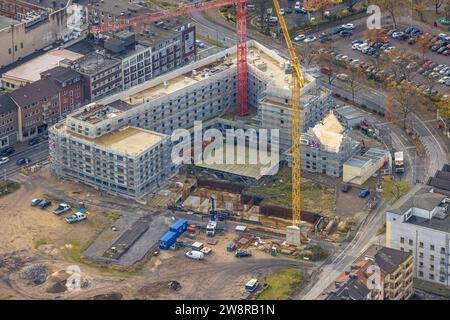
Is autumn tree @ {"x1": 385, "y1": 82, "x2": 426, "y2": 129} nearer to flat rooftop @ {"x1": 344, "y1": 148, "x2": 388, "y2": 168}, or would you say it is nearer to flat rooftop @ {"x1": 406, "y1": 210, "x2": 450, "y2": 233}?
flat rooftop @ {"x1": 344, "y1": 148, "x2": 388, "y2": 168}

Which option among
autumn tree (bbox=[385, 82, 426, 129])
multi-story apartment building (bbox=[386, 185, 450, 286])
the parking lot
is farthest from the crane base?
the parking lot

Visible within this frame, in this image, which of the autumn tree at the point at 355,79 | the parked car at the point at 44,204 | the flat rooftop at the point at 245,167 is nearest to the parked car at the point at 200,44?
the autumn tree at the point at 355,79

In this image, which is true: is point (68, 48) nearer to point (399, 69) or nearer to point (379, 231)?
point (399, 69)

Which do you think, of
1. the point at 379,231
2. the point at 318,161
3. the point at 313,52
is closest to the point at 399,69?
the point at 313,52

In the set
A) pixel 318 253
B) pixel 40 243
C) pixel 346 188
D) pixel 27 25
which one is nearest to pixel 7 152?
pixel 40 243

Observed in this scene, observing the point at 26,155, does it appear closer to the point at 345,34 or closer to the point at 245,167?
the point at 245,167

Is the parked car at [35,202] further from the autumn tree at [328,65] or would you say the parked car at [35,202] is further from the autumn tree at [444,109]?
the autumn tree at [444,109]
